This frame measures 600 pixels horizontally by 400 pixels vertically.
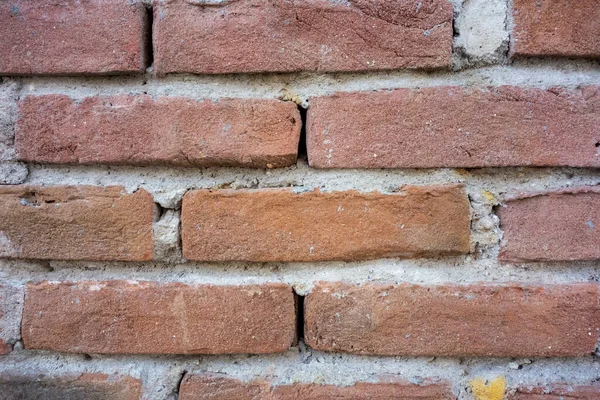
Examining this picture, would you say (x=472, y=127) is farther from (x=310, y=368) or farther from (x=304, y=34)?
(x=310, y=368)

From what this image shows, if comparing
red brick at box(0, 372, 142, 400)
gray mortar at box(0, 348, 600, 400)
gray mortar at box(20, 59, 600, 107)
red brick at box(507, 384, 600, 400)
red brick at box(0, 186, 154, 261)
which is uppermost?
gray mortar at box(20, 59, 600, 107)

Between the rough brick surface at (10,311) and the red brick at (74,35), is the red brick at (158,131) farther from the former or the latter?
the rough brick surface at (10,311)

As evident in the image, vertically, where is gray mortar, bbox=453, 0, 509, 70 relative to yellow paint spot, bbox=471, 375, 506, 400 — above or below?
above

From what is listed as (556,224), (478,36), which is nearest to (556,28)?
(478,36)

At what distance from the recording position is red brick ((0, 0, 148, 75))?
45cm

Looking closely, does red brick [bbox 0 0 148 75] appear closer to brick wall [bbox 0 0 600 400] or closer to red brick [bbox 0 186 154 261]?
brick wall [bbox 0 0 600 400]

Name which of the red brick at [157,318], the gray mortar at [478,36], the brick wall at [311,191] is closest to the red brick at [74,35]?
the brick wall at [311,191]

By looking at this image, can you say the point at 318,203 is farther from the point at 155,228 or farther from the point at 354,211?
the point at 155,228

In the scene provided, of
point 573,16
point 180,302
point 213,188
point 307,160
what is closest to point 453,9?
point 573,16

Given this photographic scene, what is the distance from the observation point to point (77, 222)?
1.51 ft

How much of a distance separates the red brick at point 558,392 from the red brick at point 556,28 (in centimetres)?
37

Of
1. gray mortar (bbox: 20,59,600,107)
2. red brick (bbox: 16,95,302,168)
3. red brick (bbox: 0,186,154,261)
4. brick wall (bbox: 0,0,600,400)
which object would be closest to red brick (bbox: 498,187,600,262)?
brick wall (bbox: 0,0,600,400)

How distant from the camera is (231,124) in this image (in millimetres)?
443

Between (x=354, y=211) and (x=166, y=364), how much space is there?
0.96 ft
